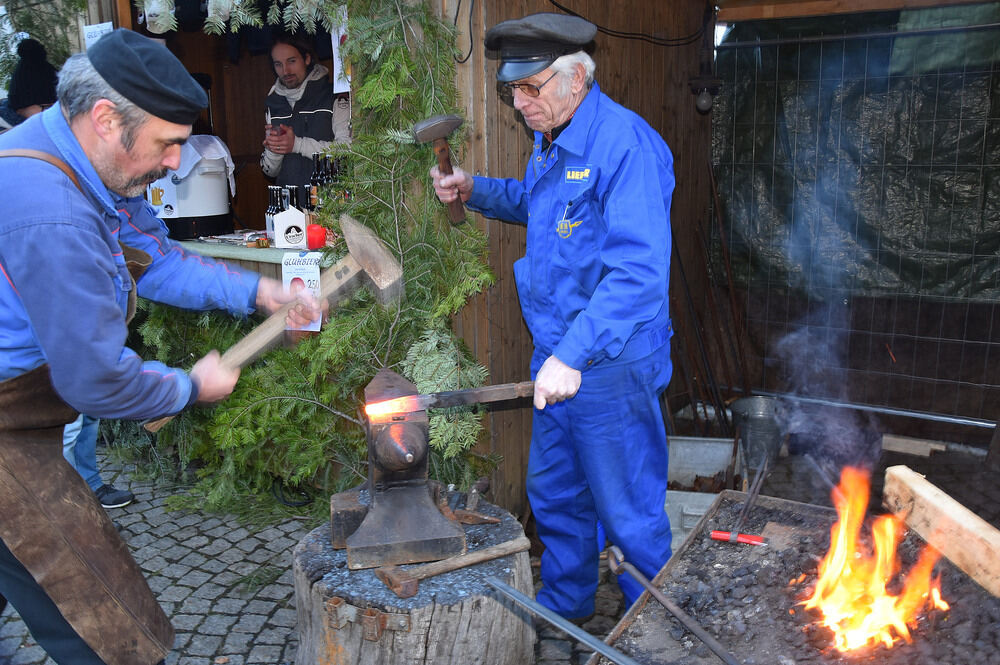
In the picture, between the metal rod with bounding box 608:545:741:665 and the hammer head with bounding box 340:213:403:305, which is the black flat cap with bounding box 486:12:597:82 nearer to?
the hammer head with bounding box 340:213:403:305

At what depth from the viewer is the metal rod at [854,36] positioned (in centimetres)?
557

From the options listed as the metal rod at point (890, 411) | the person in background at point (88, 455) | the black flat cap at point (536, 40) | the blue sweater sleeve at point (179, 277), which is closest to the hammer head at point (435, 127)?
the black flat cap at point (536, 40)

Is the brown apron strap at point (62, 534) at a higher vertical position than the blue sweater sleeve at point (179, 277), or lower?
lower

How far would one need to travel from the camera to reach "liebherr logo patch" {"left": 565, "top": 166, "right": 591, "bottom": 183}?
3072mm

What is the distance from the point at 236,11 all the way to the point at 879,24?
464 centimetres

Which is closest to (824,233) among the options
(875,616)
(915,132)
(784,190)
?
(784,190)

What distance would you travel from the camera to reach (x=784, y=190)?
645 cm

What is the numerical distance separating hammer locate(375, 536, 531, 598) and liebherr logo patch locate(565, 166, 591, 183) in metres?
1.42

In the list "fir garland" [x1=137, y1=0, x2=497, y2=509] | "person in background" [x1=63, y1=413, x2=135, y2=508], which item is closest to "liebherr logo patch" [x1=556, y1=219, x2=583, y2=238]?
"fir garland" [x1=137, y1=0, x2=497, y2=509]

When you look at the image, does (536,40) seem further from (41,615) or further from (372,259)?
(41,615)

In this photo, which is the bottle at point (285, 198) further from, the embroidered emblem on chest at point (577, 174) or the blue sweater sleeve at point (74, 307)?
the blue sweater sleeve at point (74, 307)

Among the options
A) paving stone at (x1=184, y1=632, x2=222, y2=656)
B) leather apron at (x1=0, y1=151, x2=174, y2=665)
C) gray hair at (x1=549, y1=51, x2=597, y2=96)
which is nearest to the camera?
leather apron at (x1=0, y1=151, x2=174, y2=665)

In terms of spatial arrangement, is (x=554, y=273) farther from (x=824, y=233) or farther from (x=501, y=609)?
(x=824, y=233)

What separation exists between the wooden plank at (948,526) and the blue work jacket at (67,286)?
7.48 feet
